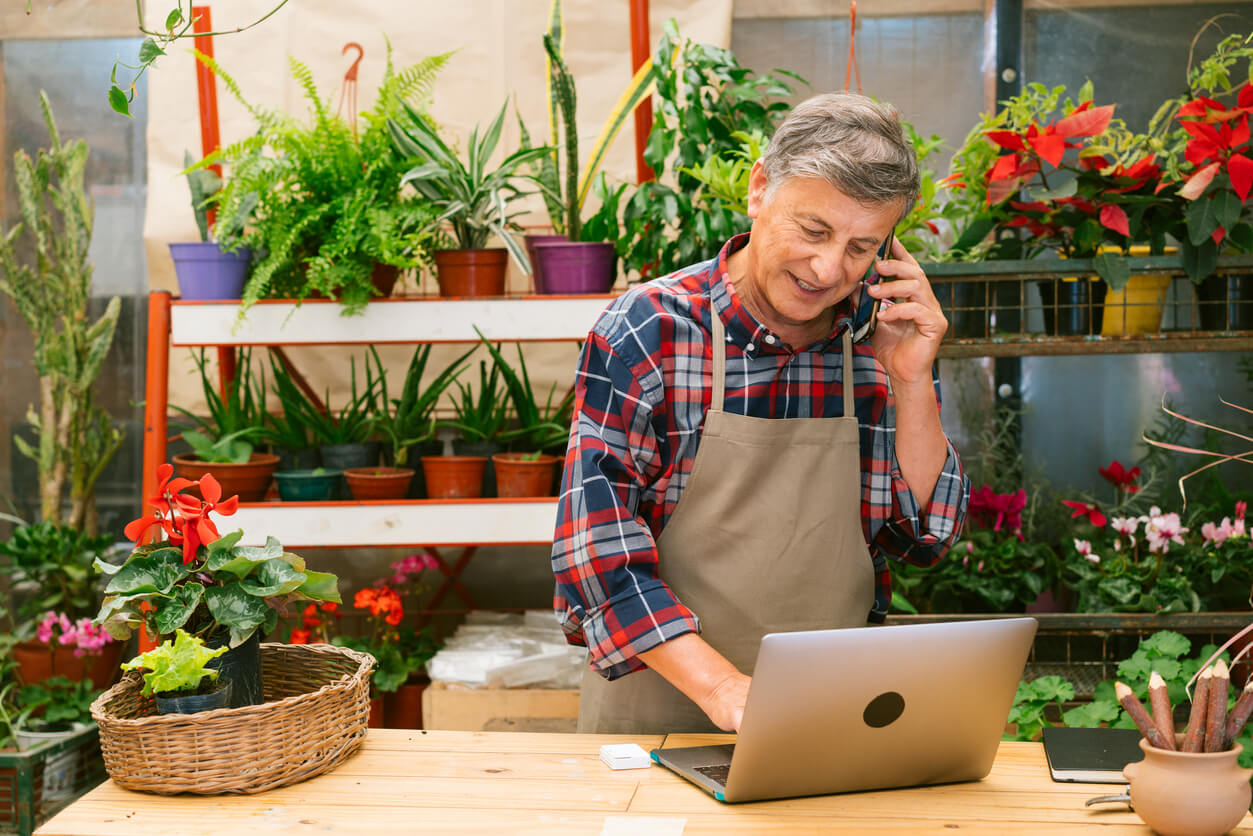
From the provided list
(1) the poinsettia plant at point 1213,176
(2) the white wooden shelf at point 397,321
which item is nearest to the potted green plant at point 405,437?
(2) the white wooden shelf at point 397,321

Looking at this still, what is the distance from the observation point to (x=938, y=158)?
322cm

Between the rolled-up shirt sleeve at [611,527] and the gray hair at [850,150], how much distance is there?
36 centimetres

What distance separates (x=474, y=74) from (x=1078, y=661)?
228cm

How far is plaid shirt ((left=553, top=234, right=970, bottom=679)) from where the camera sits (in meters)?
1.50

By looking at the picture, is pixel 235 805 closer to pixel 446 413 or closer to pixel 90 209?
pixel 446 413

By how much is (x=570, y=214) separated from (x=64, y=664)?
6.39ft

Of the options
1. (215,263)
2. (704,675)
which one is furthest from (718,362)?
(215,263)

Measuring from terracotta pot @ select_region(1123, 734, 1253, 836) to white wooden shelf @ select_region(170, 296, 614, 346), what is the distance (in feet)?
5.27

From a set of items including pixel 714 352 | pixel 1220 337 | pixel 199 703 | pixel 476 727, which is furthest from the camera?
pixel 476 727

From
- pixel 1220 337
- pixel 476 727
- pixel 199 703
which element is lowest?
pixel 476 727

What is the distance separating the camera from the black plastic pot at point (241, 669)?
1326 mm

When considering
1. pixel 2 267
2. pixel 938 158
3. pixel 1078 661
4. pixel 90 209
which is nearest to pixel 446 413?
pixel 90 209

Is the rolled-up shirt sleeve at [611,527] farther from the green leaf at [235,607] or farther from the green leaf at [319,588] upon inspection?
the green leaf at [235,607]

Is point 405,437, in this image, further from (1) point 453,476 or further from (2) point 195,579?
(2) point 195,579
